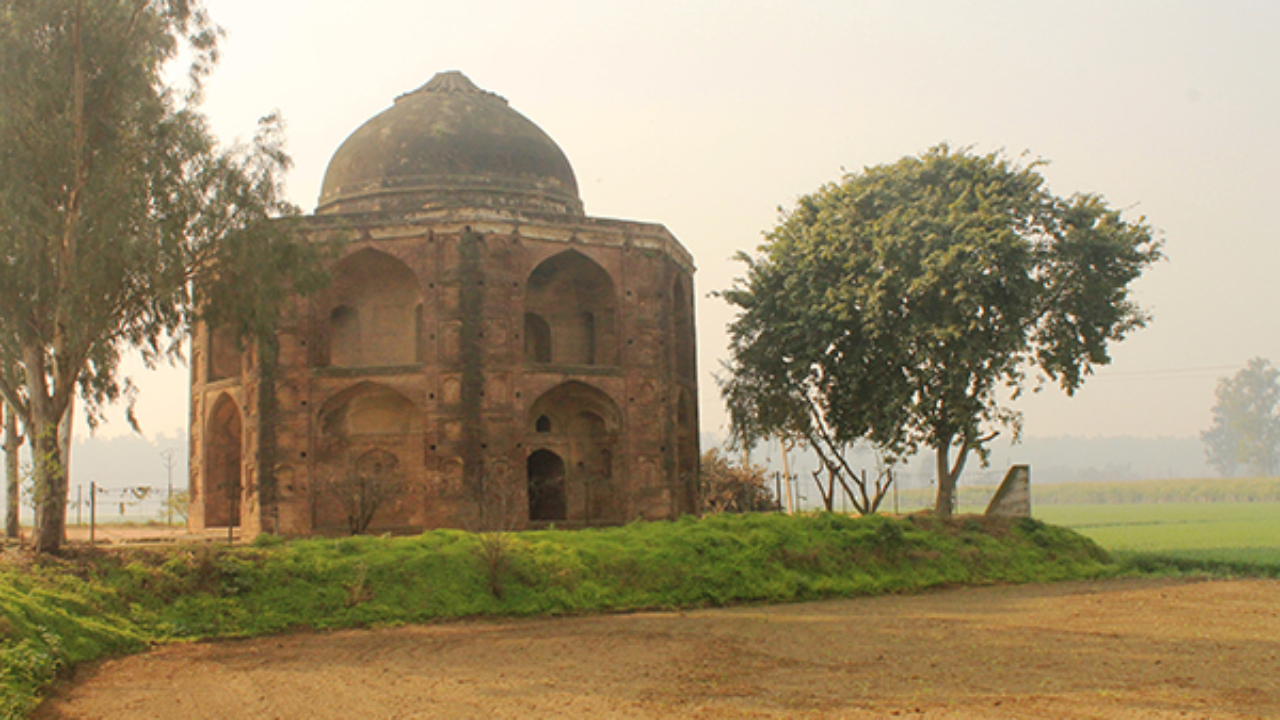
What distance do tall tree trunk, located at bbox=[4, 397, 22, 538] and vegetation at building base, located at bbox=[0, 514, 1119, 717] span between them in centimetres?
274

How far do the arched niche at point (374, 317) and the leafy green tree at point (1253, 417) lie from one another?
265 feet

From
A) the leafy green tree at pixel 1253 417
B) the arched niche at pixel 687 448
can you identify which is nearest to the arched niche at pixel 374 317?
the arched niche at pixel 687 448

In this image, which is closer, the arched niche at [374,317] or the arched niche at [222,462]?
the arched niche at [374,317]

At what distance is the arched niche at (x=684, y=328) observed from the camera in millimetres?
26766

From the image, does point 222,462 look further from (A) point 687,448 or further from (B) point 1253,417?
(B) point 1253,417

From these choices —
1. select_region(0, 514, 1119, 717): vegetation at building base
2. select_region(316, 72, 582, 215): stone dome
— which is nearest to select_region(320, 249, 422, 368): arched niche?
select_region(316, 72, 582, 215): stone dome

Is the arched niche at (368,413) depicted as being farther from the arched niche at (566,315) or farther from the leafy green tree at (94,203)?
the leafy green tree at (94,203)

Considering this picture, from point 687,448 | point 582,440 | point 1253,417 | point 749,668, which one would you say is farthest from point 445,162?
point 1253,417

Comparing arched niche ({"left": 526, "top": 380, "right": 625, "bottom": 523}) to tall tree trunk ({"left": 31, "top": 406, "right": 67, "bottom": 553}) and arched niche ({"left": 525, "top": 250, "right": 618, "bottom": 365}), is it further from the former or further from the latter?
tall tree trunk ({"left": 31, "top": 406, "right": 67, "bottom": 553})

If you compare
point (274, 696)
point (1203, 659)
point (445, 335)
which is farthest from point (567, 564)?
point (445, 335)

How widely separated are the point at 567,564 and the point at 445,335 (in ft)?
30.8

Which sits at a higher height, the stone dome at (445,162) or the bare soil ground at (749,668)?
the stone dome at (445,162)

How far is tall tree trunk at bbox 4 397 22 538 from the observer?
50.3ft

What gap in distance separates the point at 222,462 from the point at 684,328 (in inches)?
452
